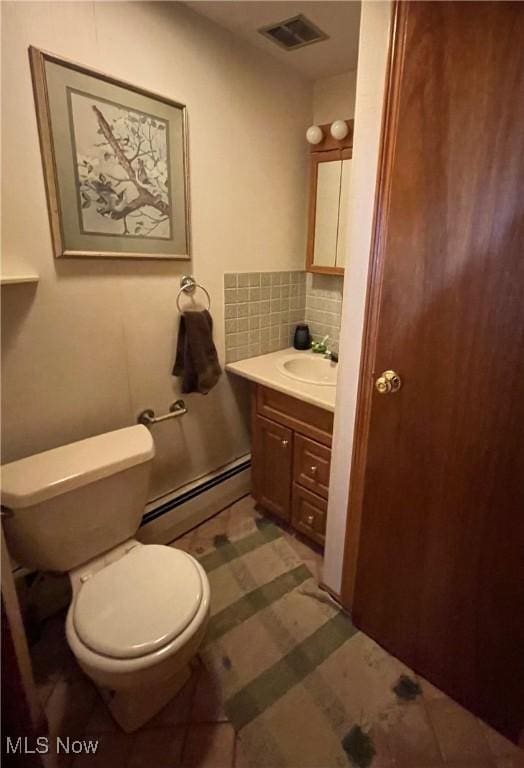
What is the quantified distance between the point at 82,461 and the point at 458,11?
1534mm

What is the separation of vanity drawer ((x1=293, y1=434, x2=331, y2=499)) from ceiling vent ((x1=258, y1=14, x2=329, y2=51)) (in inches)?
63.4

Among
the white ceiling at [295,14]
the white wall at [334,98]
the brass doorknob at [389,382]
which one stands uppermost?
the white ceiling at [295,14]

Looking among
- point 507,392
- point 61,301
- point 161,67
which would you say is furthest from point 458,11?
point 61,301

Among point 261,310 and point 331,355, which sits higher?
point 261,310

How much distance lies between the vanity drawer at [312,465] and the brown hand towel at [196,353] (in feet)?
1.62

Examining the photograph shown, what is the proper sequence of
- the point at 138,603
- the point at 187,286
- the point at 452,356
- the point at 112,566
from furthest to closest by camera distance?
the point at 187,286 → the point at 112,566 → the point at 138,603 → the point at 452,356

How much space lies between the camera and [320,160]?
6.25 ft

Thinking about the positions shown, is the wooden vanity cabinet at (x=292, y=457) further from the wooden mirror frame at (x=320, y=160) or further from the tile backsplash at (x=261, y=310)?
the wooden mirror frame at (x=320, y=160)

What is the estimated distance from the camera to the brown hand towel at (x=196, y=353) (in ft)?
5.42

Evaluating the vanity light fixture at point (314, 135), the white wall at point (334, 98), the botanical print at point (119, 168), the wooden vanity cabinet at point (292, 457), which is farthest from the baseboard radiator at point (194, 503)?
the white wall at point (334, 98)

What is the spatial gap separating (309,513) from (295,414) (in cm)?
47

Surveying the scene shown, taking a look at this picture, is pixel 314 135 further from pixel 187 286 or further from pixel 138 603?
pixel 138 603

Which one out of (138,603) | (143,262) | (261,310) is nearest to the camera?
(138,603)

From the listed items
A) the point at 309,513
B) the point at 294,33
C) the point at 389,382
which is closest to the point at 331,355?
the point at 309,513
